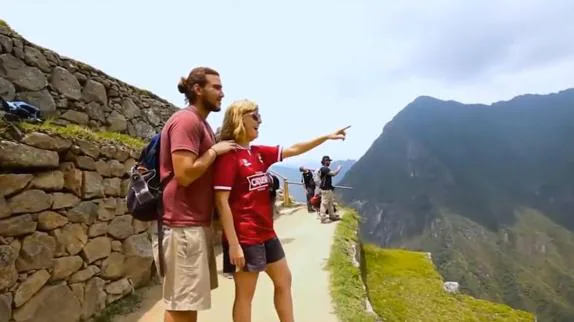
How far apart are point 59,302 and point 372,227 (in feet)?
495

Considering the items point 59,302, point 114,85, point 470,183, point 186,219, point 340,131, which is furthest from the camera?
point 470,183

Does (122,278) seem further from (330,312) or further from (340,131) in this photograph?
(340,131)

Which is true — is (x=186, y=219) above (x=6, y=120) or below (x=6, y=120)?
below

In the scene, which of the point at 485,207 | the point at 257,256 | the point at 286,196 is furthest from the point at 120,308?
the point at 485,207

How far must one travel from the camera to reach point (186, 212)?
263 centimetres

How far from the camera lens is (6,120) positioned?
4.10 meters


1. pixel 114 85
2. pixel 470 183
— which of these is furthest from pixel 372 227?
pixel 114 85

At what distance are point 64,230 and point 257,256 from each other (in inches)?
108

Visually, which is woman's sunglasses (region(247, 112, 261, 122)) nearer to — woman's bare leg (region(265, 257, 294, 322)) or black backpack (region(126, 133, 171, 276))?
black backpack (region(126, 133, 171, 276))

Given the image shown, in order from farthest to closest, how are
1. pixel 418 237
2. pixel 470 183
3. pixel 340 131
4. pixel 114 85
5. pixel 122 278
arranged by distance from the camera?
1. pixel 470 183
2. pixel 418 237
3. pixel 114 85
4. pixel 122 278
5. pixel 340 131

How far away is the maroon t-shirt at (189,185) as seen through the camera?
8.42 feet

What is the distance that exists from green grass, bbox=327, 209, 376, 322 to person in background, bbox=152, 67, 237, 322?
347 centimetres

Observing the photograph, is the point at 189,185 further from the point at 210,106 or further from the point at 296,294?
the point at 296,294

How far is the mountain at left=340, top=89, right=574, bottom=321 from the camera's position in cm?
9788
